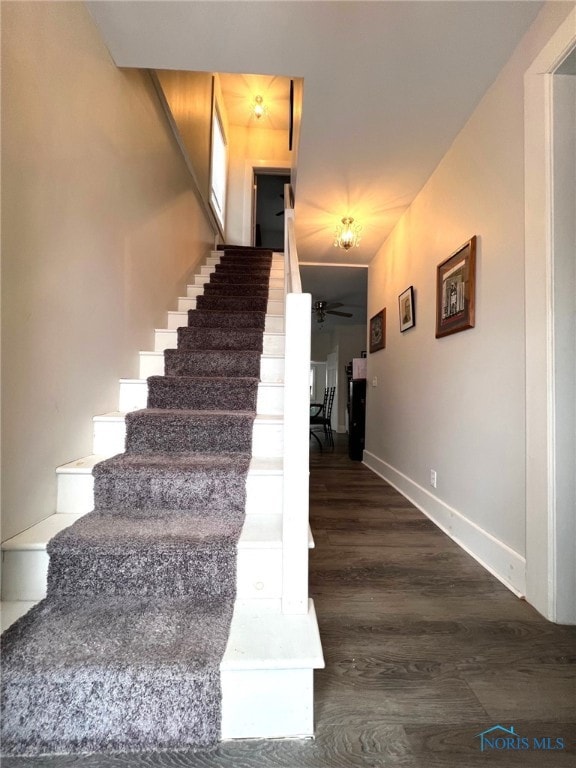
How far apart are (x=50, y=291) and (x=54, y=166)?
48cm

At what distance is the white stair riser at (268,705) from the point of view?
84cm

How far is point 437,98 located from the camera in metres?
1.78

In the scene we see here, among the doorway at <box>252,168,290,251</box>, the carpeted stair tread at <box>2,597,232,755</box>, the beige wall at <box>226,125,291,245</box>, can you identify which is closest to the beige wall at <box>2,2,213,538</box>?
the carpeted stair tread at <box>2,597,232,755</box>

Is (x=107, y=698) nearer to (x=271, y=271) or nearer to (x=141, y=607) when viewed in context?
(x=141, y=607)

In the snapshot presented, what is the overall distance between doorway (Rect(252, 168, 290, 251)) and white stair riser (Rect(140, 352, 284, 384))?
4.27 meters

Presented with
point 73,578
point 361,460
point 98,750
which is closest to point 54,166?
point 73,578

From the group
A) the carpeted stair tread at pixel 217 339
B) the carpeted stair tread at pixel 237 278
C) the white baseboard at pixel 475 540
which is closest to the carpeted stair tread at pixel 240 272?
the carpeted stair tread at pixel 237 278

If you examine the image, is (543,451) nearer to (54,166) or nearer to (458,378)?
(458,378)

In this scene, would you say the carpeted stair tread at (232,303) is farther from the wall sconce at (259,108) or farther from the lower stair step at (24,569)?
the wall sconce at (259,108)

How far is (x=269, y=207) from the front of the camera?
755cm

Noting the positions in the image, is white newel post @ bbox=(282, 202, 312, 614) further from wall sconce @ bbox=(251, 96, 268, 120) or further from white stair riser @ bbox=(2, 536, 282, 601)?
wall sconce @ bbox=(251, 96, 268, 120)

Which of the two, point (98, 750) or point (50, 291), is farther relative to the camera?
point (50, 291)

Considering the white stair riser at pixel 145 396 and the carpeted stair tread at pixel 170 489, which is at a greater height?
the white stair riser at pixel 145 396

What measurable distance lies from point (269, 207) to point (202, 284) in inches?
208
